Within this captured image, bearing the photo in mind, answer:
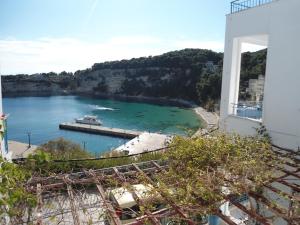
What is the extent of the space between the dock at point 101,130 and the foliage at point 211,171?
4329cm

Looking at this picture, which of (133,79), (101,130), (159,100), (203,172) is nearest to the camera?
(203,172)

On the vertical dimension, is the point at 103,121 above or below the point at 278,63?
below

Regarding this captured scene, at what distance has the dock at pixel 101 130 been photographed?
50.7 meters

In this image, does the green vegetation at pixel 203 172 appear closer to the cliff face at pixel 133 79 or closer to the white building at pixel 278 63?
the white building at pixel 278 63

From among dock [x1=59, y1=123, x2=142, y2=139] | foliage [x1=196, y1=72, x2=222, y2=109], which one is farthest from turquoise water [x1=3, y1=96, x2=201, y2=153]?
foliage [x1=196, y1=72, x2=222, y2=109]

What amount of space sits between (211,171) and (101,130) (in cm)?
4923

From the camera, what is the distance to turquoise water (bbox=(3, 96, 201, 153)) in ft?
169

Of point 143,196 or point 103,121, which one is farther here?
point 103,121

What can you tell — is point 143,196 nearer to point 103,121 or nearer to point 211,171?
point 211,171

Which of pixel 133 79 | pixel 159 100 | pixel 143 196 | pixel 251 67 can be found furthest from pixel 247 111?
pixel 133 79

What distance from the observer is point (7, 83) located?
4983 inches

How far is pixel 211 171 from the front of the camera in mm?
5781

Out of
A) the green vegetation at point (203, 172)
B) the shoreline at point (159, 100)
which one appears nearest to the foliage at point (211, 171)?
the green vegetation at point (203, 172)

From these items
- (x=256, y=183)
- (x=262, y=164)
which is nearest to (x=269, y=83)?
(x=262, y=164)
